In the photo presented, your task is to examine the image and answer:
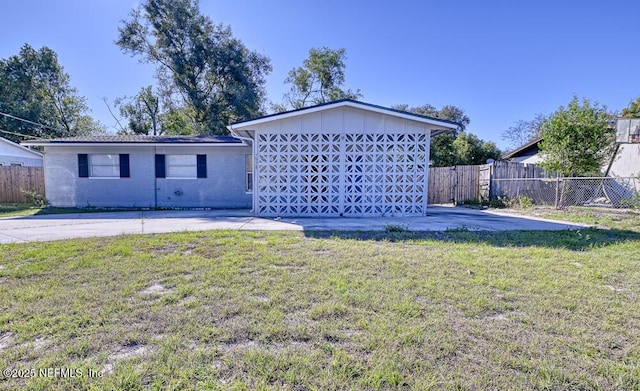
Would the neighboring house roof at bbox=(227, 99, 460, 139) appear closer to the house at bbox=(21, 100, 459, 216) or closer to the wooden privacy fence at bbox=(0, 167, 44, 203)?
the house at bbox=(21, 100, 459, 216)

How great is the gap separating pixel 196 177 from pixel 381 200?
750 cm

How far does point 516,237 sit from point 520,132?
1398 inches

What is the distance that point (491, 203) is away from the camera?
12641mm

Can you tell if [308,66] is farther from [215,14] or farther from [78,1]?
[78,1]

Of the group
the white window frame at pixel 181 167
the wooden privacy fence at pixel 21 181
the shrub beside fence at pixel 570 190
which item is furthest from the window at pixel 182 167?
the shrub beside fence at pixel 570 190

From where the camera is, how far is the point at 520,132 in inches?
1364

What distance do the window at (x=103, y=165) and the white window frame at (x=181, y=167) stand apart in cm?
168

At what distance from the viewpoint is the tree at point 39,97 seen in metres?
24.0

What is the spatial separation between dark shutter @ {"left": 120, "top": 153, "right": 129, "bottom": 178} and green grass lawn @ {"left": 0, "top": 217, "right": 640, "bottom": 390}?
25.7 feet

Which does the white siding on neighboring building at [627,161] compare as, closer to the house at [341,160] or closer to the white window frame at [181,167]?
the house at [341,160]

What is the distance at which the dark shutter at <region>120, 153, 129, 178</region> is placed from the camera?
11.9 metres

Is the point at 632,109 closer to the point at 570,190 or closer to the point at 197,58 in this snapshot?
the point at 570,190

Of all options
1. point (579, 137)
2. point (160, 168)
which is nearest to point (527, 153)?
point (579, 137)

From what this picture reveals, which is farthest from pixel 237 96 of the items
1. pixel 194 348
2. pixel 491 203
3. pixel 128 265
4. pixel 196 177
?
pixel 194 348
